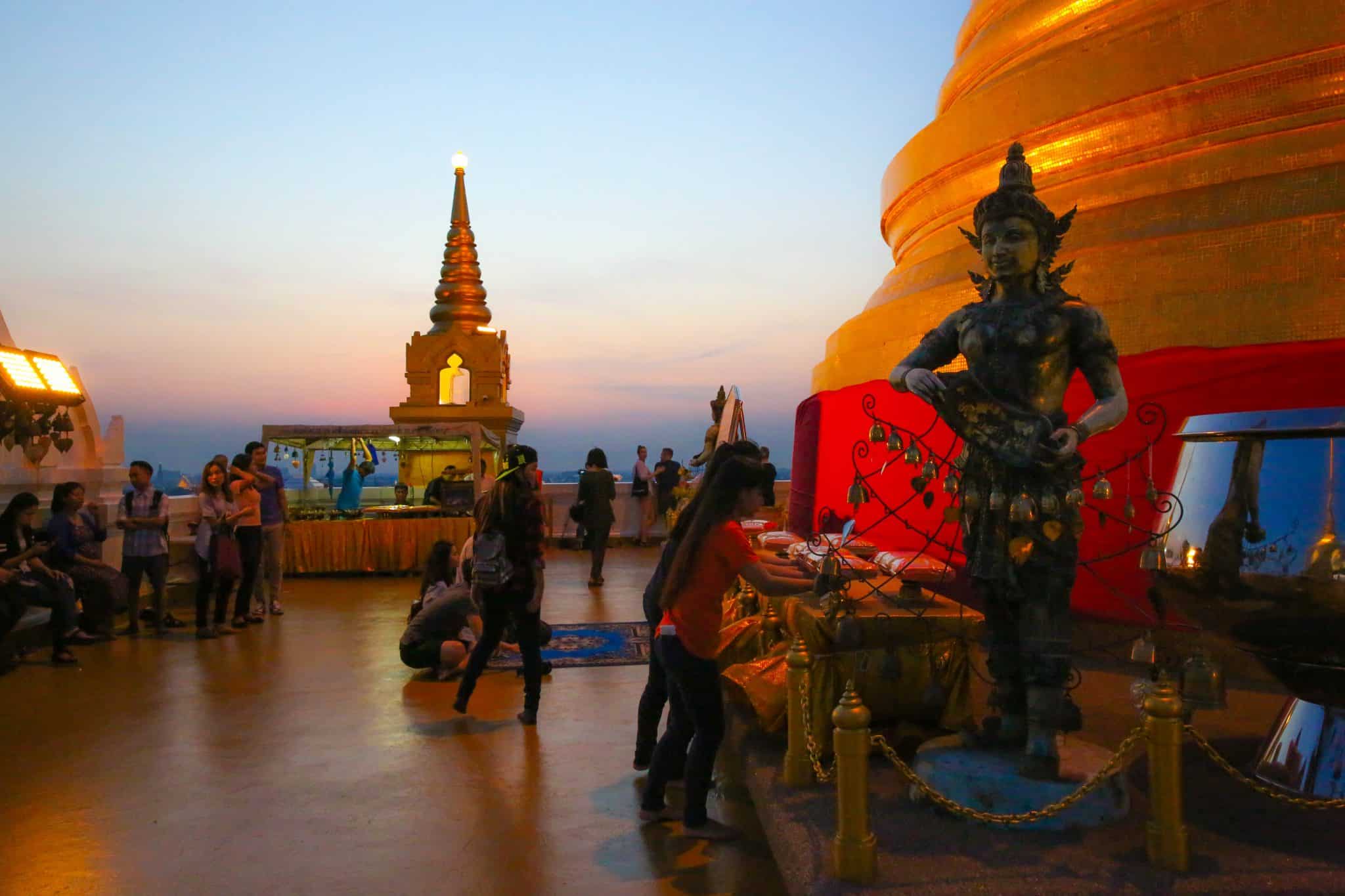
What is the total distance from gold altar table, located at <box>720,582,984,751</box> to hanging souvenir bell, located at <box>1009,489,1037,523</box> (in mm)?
882

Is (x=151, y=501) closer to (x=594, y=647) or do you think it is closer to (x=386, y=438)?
(x=594, y=647)

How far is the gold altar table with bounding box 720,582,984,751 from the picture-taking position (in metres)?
4.07

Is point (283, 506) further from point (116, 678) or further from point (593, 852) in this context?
point (593, 852)

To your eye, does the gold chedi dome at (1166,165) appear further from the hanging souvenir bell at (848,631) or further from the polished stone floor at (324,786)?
the polished stone floor at (324,786)

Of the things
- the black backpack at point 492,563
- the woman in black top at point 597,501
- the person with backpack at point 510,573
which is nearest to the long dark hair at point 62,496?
the person with backpack at point 510,573

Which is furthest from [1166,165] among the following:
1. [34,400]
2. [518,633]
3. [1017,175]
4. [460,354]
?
[460,354]

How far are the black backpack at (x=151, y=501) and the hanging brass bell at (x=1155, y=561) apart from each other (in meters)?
7.66

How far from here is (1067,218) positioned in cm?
354

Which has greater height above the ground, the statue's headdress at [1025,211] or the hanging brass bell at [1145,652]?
the statue's headdress at [1025,211]

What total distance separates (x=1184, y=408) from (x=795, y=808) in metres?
3.20

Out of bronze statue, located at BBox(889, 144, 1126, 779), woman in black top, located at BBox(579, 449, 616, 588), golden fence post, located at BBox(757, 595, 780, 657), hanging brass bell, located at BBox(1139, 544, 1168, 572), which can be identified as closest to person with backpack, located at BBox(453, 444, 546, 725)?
golden fence post, located at BBox(757, 595, 780, 657)

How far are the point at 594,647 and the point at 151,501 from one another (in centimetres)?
384

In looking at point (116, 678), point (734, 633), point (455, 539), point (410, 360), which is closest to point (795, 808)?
point (734, 633)

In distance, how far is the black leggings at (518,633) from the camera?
5801mm
